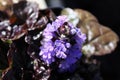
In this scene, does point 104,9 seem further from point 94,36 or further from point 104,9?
point 94,36

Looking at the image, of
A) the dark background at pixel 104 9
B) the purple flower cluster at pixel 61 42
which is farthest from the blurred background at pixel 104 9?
the purple flower cluster at pixel 61 42

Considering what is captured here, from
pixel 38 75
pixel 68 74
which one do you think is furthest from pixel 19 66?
pixel 68 74

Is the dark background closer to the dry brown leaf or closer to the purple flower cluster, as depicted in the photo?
the dry brown leaf

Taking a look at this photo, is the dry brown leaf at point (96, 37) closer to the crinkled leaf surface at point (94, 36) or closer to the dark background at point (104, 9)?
the crinkled leaf surface at point (94, 36)

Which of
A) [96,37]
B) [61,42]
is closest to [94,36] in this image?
[96,37]

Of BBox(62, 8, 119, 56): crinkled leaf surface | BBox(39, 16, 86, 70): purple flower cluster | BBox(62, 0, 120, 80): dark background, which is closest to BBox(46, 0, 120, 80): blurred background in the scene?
BBox(62, 0, 120, 80): dark background

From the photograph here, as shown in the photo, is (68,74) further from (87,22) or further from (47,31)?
(87,22)
